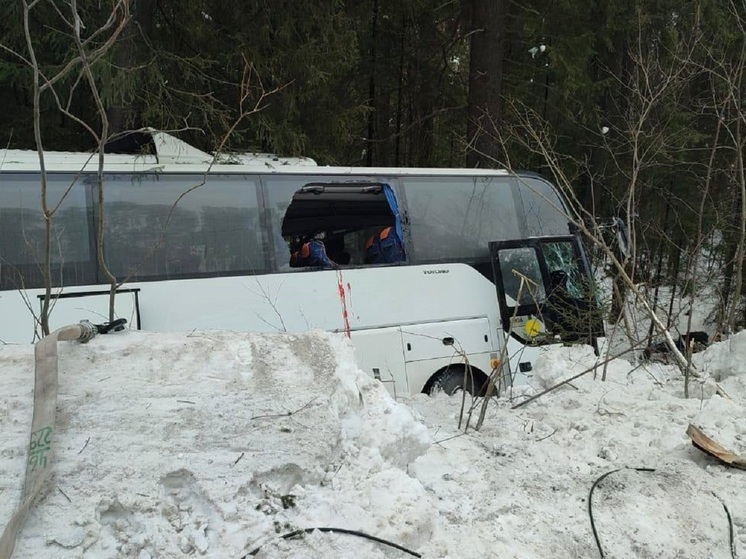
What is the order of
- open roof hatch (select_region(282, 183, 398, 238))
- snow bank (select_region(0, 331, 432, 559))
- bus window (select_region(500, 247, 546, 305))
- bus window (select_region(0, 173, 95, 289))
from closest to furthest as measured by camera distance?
snow bank (select_region(0, 331, 432, 559)) → bus window (select_region(0, 173, 95, 289)) → open roof hatch (select_region(282, 183, 398, 238)) → bus window (select_region(500, 247, 546, 305))

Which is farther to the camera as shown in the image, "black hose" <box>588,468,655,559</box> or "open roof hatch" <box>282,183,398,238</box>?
"open roof hatch" <box>282,183,398,238</box>

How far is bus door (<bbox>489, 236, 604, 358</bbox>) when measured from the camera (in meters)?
6.39

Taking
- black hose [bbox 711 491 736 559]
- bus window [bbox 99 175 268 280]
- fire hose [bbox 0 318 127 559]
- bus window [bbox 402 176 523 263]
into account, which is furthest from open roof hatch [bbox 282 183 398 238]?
black hose [bbox 711 491 736 559]

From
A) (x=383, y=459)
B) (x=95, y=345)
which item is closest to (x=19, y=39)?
(x=95, y=345)

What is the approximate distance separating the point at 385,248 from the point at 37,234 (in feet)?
11.0

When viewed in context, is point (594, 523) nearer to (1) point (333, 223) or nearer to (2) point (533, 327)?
(2) point (533, 327)

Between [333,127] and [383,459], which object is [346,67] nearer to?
[333,127]

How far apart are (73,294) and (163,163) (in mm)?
1453

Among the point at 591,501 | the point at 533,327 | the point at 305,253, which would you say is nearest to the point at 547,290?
the point at 533,327

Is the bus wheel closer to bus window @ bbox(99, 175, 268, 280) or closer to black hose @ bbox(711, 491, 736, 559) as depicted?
bus window @ bbox(99, 175, 268, 280)

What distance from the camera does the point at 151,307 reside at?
516 cm

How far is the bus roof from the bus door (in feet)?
4.03

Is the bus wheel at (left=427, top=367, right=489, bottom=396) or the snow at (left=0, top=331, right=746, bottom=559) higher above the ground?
the snow at (left=0, top=331, right=746, bottom=559)

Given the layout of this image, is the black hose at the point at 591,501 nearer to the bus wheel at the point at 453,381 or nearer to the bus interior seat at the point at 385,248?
the bus wheel at the point at 453,381
